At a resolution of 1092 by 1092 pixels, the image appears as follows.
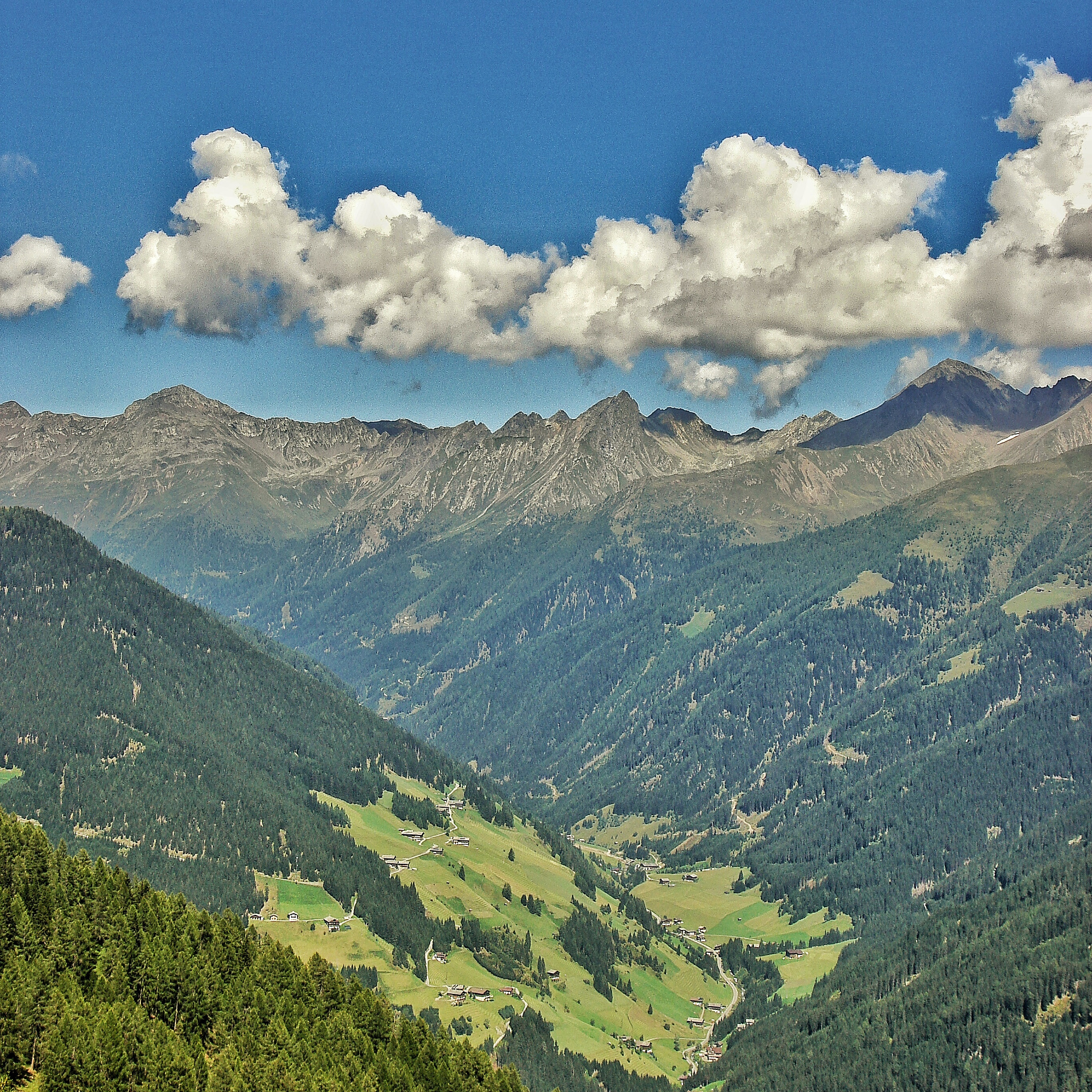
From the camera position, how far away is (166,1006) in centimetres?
10862

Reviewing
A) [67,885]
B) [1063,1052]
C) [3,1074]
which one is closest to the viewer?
[3,1074]

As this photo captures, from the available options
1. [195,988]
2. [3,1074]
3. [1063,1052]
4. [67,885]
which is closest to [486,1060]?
[195,988]

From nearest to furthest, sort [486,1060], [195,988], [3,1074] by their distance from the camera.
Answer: [3,1074], [195,988], [486,1060]

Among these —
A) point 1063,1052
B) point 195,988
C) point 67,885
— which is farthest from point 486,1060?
point 1063,1052

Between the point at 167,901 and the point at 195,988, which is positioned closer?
the point at 195,988

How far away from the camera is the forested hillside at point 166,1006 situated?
3433 inches

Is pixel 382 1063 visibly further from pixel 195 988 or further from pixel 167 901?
pixel 167 901

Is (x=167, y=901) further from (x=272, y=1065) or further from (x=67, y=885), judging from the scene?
(x=272, y=1065)

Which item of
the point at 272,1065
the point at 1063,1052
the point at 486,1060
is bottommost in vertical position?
the point at 1063,1052

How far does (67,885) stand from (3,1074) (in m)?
40.8

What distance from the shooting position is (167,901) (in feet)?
430

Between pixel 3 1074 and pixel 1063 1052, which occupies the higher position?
pixel 3 1074

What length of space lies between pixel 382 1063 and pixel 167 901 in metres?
34.1

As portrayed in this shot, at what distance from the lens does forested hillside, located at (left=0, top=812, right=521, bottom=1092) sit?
87.2 metres
